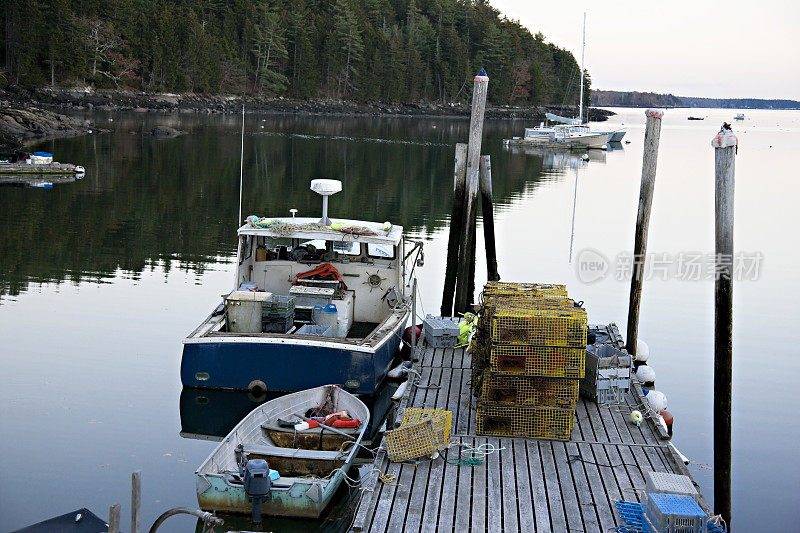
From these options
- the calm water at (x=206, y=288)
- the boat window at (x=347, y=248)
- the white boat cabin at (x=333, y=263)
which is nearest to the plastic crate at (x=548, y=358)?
the calm water at (x=206, y=288)

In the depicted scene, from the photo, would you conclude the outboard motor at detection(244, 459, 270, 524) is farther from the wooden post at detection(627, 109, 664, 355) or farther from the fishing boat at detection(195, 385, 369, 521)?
the wooden post at detection(627, 109, 664, 355)

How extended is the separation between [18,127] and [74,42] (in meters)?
39.4

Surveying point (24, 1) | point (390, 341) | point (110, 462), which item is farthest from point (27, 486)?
point (24, 1)

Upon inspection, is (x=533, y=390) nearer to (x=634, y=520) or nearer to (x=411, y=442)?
(x=411, y=442)

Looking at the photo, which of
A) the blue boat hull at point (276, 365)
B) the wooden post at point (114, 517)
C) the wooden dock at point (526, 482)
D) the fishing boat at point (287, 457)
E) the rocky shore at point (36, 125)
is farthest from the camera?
the rocky shore at point (36, 125)

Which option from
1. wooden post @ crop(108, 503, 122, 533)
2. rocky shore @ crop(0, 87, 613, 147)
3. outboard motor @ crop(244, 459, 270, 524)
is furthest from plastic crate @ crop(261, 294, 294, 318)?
rocky shore @ crop(0, 87, 613, 147)

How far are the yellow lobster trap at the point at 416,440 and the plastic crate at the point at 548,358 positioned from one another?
0.87 metres

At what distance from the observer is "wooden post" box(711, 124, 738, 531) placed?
984 cm

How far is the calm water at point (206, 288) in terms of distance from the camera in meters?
11.6

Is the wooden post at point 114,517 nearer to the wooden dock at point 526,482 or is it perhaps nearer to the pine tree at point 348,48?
the wooden dock at point 526,482

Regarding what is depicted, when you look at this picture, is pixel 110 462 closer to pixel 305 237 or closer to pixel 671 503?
pixel 305 237

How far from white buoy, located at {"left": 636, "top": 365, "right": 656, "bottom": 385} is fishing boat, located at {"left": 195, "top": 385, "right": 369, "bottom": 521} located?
213 inches

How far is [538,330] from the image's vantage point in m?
9.98

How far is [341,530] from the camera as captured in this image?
31.7 ft
